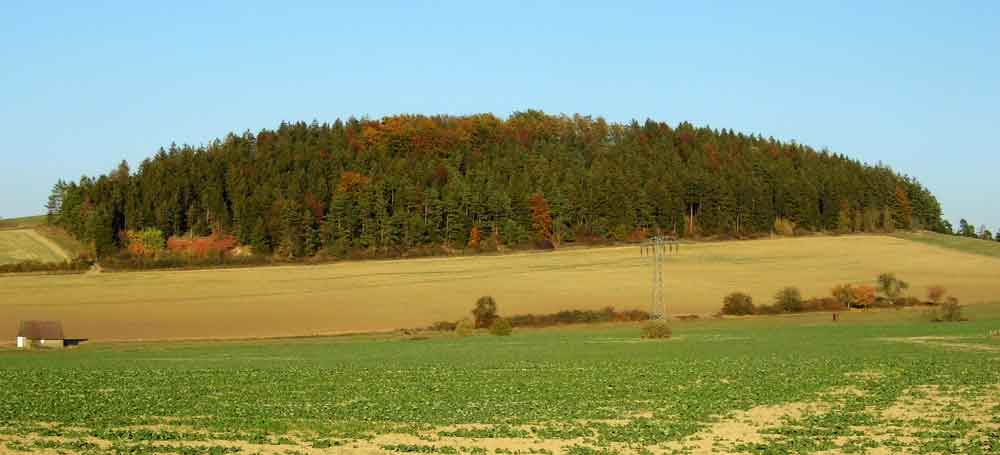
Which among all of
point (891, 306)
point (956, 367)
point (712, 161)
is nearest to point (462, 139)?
point (712, 161)

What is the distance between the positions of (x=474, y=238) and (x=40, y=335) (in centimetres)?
5176

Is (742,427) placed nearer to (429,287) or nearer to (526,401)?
(526,401)

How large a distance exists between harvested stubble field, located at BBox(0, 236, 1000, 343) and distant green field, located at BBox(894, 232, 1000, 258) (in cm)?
460

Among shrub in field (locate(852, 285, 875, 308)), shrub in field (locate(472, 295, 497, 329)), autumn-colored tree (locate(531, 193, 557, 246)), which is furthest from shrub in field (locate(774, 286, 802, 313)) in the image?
autumn-colored tree (locate(531, 193, 557, 246))

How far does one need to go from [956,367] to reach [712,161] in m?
111

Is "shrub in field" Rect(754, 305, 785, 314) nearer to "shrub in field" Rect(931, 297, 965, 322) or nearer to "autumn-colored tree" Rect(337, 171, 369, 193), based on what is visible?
"shrub in field" Rect(931, 297, 965, 322)

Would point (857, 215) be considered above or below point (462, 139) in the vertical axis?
below

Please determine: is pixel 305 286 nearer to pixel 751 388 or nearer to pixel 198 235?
pixel 198 235

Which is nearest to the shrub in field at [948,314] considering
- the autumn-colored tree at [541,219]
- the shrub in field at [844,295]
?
the shrub in field at [844,295]

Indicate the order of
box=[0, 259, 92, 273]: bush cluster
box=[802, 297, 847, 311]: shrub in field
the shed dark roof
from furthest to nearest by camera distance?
box=[0, 259, 92, 273]: bush cluster, box=[802, 297, 847, 311]: shrub in field, the shed dark roof

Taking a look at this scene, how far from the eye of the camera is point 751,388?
28.9m

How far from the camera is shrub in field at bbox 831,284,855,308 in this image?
267 feet

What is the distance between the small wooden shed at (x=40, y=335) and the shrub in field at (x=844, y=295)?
54.1 metres

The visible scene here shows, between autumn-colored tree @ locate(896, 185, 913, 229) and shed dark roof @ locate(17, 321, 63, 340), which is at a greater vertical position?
autumn-colored tree @ locate(896, 185, 913, 229)
